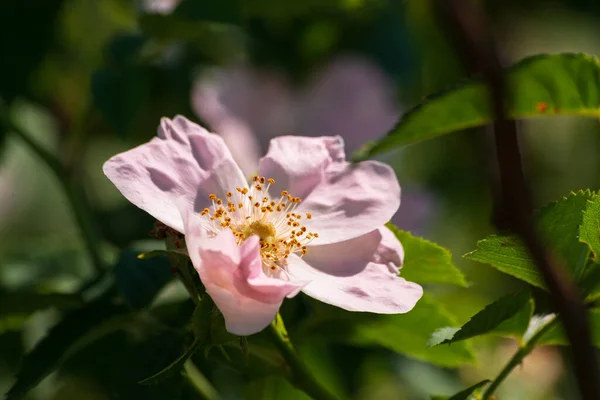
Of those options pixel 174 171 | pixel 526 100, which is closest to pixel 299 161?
pixel 174 171

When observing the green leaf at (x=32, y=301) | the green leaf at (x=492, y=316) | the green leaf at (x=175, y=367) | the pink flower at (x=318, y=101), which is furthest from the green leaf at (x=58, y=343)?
the pink flower at (x=318, y=101)

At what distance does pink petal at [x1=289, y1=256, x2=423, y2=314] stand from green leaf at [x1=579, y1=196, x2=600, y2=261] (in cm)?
17

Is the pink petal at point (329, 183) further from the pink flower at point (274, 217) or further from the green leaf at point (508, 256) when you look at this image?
the green leaf at point (508, 256)

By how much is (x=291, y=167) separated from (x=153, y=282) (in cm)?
21

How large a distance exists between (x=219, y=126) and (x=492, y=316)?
1.21 metres

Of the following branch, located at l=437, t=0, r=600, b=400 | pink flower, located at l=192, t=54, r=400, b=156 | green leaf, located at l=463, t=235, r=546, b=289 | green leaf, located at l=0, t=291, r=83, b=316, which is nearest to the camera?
branch, located at l=437, t=0, r=600, b=400

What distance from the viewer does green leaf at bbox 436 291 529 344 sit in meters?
0.84

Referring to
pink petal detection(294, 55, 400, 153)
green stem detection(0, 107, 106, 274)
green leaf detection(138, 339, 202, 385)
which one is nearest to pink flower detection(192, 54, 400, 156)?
pink petal detection(294, 55, 400, 153)

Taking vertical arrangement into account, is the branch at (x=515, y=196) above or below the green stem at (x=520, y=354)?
above

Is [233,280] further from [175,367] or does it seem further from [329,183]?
[329,183]

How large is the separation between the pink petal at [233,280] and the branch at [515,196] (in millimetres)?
371

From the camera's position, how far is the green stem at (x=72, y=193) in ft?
4.57

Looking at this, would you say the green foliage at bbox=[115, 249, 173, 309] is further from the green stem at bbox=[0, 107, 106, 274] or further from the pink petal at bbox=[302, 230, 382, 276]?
the green stem at bbox=[0, 107, 106, 274]

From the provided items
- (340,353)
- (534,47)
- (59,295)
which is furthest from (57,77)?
(534,47)
